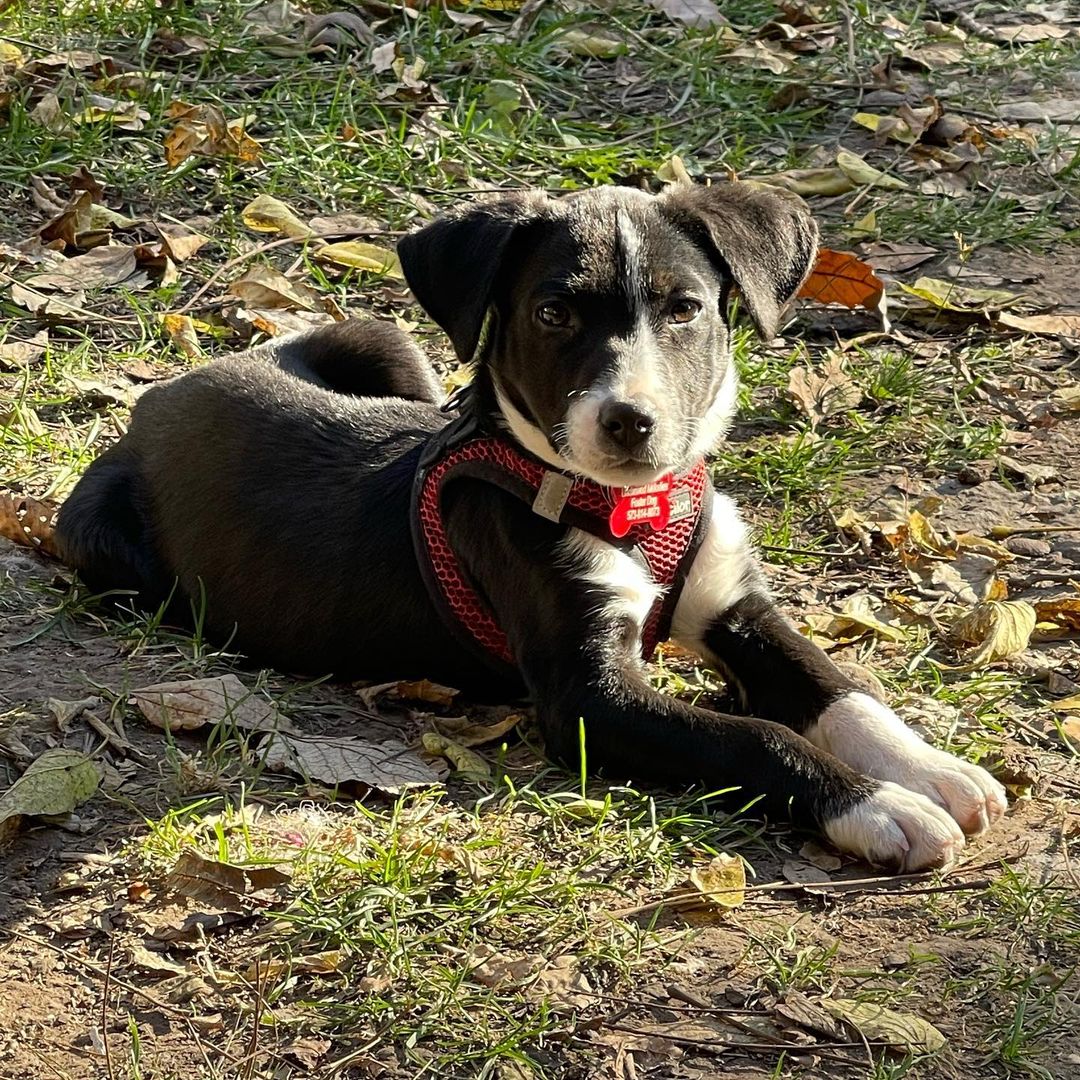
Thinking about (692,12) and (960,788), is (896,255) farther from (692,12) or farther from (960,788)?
(960,788)

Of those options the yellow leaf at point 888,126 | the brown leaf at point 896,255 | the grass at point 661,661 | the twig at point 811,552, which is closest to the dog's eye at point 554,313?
the grass at point 661,661

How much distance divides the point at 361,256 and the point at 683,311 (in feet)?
8.21

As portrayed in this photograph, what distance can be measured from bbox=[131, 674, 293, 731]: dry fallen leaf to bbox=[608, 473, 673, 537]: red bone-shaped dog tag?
0.88 m

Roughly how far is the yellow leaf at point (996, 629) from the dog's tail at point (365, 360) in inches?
71.1

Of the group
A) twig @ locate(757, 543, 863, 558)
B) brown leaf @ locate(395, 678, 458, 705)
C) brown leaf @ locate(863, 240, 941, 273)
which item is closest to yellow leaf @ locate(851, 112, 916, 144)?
brown leaf @ locate(863, 240, 941, 273)

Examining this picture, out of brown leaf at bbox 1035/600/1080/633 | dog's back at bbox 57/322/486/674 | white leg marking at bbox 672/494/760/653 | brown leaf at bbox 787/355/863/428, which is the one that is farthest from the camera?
brown leaf at bbox 787/355/863/428

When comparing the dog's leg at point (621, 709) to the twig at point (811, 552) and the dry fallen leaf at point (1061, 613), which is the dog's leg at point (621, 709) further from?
the dry fallen leaf at point (1061, 613)

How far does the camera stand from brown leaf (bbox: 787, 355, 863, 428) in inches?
A: 206

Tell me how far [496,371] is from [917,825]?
144cm

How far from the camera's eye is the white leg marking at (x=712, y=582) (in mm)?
3941

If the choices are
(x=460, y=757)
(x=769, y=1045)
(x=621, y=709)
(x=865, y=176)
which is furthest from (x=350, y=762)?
(x=865, y=176)

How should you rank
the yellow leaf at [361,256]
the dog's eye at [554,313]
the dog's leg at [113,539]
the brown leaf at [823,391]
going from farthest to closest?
1. the yellow leaf at [361,256]
2. the brown leaf at [823,391]
3. the dog's leg at [113,539]
4. the dog's eye at [554,313]

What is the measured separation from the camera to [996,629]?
3996 mm

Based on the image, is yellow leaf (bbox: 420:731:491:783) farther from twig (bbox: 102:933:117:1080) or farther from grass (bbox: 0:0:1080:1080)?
twig (bbox: 102:933:117:1080)
